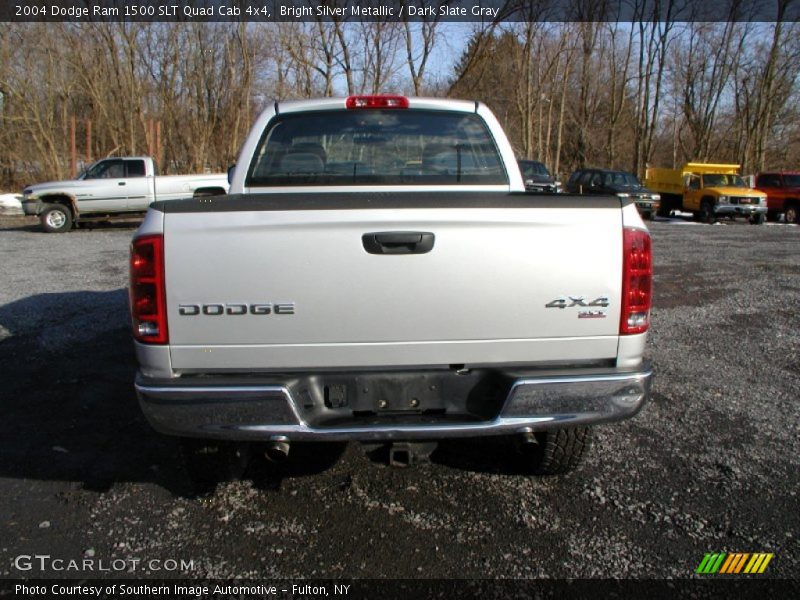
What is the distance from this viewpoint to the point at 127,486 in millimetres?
3354

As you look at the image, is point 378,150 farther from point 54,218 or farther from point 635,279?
point 54,218

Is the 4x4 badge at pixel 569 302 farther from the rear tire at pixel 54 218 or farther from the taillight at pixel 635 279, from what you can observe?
the rear tire at pixel 54 218

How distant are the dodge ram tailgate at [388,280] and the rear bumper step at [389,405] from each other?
10 cm

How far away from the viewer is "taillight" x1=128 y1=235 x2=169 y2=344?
2.48m

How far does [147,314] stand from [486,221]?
4.64 ft

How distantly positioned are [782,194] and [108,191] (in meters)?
21.8

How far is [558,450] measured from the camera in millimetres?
3186

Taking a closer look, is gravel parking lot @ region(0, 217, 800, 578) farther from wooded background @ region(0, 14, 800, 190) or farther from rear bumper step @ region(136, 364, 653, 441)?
wooded background @ region(0, 14, 800, 190)

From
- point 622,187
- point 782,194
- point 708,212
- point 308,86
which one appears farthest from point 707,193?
point 308,86

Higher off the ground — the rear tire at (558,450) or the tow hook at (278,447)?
the tow hook at (278,447)

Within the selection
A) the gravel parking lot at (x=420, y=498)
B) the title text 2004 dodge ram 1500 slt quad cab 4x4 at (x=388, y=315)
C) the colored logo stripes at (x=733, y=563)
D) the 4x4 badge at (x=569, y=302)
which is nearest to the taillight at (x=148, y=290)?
the title text 2004 dodge ram 1500 slt quad cab 4x4 at (x=388, y=315)

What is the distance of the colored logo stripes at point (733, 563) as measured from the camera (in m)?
2.63

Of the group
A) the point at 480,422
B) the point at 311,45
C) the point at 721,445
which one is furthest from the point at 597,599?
the point at 311,45

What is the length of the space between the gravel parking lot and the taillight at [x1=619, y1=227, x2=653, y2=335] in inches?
39.6
